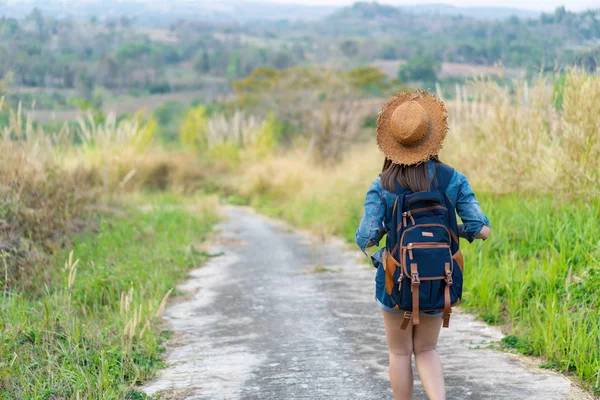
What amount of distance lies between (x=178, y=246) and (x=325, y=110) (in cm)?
2066

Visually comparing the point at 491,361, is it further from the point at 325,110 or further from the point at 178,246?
the point at 325,110

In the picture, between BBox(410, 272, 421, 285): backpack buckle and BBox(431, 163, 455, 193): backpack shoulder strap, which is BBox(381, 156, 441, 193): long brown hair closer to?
BBox(431, 163, 455, 193): backpack shoulder strap

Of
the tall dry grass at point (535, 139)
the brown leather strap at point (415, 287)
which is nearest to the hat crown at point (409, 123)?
the brown leather strap at point (415, 287)

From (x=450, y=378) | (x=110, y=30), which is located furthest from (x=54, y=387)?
(x=110, y=30)

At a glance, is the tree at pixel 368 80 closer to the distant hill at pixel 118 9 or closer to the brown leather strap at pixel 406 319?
the distant hill at pixel 118 9

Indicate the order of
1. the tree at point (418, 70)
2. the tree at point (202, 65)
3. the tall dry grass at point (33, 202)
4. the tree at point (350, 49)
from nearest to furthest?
the tall dry grass at point (33, 202) < the tree at point (418, 70) < the tree at point (350, 49) < the tree at point (202, 65)

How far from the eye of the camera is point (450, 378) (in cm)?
461

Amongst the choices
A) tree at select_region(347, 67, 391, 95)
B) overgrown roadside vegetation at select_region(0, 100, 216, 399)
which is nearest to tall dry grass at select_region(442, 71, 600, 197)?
overgrown roadside vegetation at select_region(0, 100, 216, 399)

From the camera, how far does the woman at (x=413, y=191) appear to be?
3.52 m

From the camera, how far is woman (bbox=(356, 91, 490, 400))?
3.52 m

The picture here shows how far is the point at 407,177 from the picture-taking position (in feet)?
11.5

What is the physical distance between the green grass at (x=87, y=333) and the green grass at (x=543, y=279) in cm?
256

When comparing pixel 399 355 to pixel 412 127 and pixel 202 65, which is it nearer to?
pixel 412 127

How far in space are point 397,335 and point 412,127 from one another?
3.20 ft
